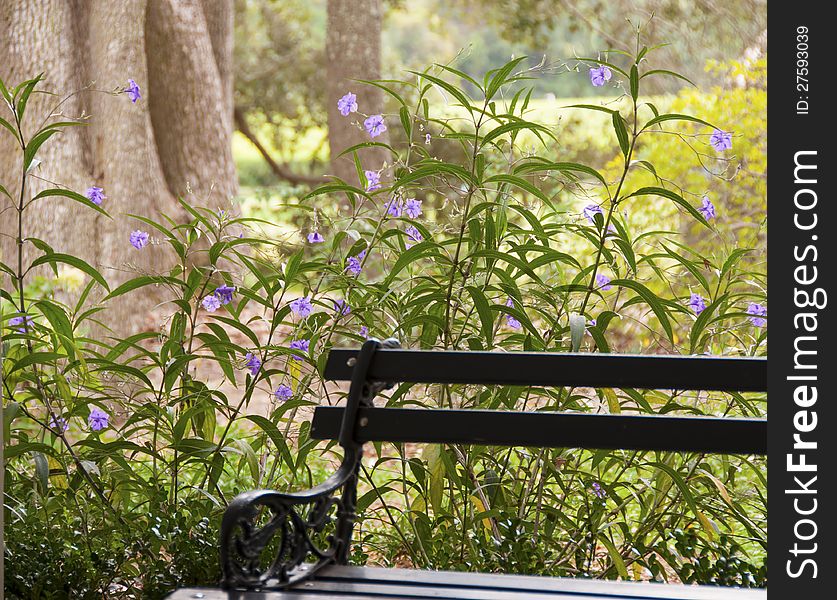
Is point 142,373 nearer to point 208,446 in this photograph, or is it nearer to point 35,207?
point 208,446

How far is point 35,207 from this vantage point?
4.49 m

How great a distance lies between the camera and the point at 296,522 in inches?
62.1

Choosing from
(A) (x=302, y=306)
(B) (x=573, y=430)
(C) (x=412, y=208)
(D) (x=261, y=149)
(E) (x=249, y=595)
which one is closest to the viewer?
(E) (x=249, y=595)

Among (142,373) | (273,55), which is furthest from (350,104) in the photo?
(273,55)

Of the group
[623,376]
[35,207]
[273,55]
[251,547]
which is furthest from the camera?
[273,55]

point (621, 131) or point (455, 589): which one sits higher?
point (621, 131)

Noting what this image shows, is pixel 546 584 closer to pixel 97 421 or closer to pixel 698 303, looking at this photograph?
pixel 698 303

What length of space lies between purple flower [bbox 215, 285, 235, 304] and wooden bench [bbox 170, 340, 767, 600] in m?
0.56

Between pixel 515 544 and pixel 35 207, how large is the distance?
3.21 meters

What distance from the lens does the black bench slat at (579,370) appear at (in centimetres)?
162

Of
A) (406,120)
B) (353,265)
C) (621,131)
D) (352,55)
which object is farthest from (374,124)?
(352,55)

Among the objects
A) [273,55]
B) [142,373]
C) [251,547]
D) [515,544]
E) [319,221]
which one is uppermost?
[273,55]

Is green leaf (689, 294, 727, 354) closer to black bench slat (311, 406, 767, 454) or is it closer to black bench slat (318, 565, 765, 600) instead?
black bench slat (311, 406, 767, 454)

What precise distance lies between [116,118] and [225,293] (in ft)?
8.68
